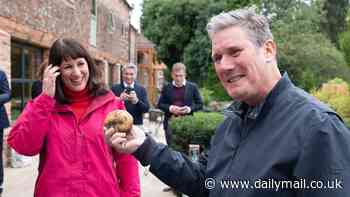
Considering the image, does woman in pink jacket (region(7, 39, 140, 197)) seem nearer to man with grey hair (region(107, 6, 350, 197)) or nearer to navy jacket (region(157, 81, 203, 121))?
man with grey hair (region(107, 6, 350, 197))

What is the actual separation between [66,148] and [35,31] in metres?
8.15

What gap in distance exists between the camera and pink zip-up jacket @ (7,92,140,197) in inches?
103

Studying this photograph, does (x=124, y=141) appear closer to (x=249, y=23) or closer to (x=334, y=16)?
(x=249, y=23)

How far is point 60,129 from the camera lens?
8.87ft

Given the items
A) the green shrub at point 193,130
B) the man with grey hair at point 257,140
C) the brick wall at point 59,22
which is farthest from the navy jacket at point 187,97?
the man with grey hair at point 257,140

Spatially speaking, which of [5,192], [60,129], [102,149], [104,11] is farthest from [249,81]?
[104,11]

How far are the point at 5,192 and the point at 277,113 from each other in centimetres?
618

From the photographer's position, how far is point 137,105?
22.4 feet

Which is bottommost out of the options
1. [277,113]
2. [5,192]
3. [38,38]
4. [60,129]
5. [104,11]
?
[5,192]

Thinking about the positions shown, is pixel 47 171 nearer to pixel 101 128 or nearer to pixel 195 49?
pixel 101 128

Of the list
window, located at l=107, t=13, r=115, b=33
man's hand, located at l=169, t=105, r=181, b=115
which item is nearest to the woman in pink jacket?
man's hand, located at l=169, t=105, r=181, b=115

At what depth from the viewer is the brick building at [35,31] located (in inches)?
343

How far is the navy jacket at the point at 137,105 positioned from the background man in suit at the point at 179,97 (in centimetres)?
39

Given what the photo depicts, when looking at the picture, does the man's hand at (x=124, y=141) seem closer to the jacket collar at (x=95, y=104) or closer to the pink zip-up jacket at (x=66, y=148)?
the pink zip-up jacket at (x=66, y=148)
